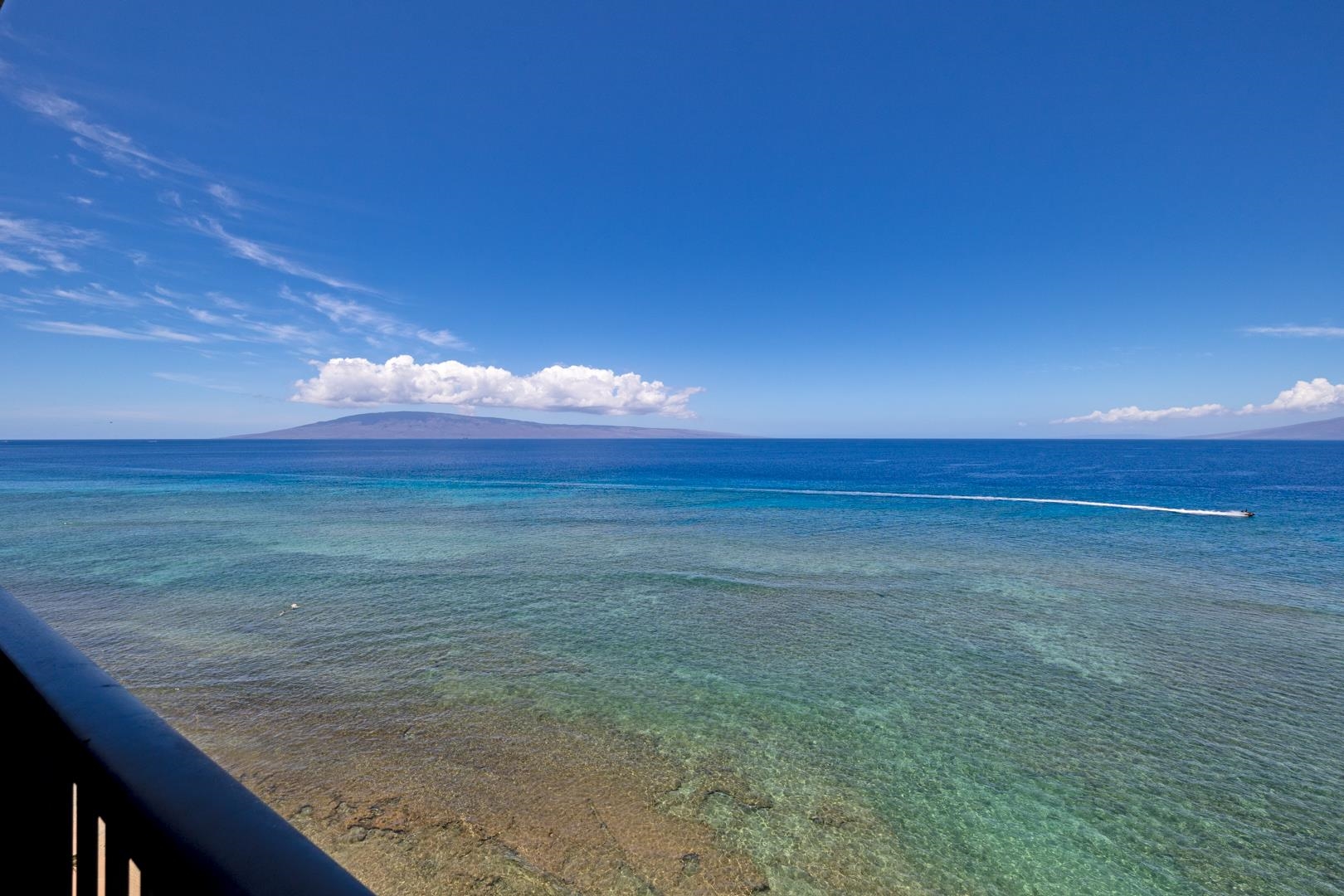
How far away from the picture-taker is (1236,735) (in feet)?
31.4

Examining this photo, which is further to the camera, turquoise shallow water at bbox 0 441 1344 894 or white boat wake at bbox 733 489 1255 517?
white boat wake at bbox 733 489 1255 517

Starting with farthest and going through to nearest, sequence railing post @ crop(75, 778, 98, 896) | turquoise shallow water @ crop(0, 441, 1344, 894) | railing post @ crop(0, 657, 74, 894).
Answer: turquoise shallow water @ crop(0, 441, 1344, 894), railing post @ crop(0, 657, 74, 894), railing post @ crop(75, 778, 98, 896)

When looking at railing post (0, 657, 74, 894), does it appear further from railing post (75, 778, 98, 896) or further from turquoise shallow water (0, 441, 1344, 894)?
turquoise shallow water (0, 441, 1344, 894)

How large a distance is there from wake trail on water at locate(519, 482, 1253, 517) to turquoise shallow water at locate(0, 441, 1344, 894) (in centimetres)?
663

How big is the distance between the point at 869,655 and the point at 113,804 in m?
13.5

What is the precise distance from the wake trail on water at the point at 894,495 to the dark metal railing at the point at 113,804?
48.3 meters

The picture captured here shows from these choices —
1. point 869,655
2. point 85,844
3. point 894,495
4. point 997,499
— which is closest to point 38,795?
point 85,844

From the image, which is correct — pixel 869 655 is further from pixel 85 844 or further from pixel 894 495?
pixel 894 495

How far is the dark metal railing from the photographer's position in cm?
96

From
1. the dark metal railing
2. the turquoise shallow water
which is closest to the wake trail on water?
the turquoise shallow water

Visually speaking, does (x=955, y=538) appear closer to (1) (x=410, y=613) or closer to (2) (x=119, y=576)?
(1) (x=410, y=613)

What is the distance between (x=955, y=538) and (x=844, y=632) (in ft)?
53.7

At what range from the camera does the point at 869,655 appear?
507 inches

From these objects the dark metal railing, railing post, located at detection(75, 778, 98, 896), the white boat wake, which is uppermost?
the dark metal railing
